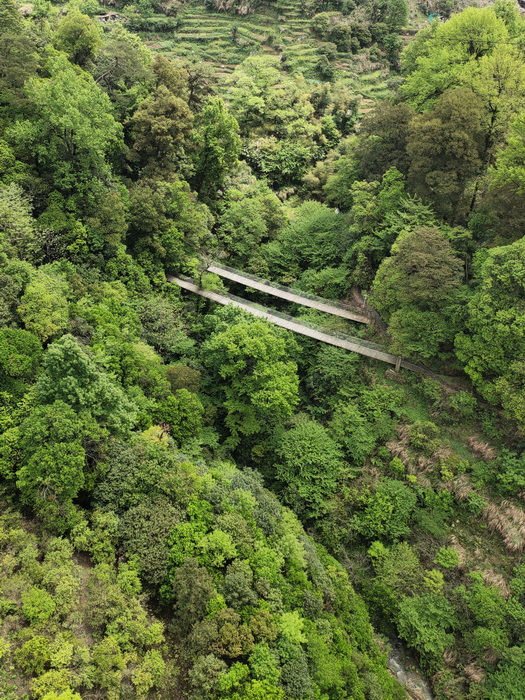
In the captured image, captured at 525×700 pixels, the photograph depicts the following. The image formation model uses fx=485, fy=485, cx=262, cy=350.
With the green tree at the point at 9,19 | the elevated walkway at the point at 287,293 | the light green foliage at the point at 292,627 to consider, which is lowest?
the light green foliage at the point at 292,627

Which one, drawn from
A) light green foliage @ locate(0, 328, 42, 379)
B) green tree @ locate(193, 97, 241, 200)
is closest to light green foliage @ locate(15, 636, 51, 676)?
light green foliage @ locate(0, 328, 42, 379)

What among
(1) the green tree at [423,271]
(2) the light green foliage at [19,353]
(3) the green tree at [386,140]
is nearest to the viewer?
(2) the light green foliage at [19,353]

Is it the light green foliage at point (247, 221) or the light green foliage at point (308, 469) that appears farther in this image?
the light green foliage at point (247, 221)

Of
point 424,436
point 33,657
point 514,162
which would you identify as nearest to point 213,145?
point 514,162

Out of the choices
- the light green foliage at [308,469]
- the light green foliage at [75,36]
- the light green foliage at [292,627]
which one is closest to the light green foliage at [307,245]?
the light green foliage at [308,469]

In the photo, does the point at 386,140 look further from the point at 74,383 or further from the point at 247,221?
the point at 74,383

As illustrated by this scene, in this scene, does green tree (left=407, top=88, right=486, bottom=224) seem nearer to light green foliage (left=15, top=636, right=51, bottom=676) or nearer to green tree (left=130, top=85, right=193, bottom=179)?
green tree (left=130, top=85, right=193, bottom=179)

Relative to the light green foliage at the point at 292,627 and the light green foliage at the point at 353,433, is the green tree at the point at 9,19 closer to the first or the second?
the light green foliage at the point at 353,433

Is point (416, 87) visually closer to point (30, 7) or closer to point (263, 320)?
point (263, 320)
